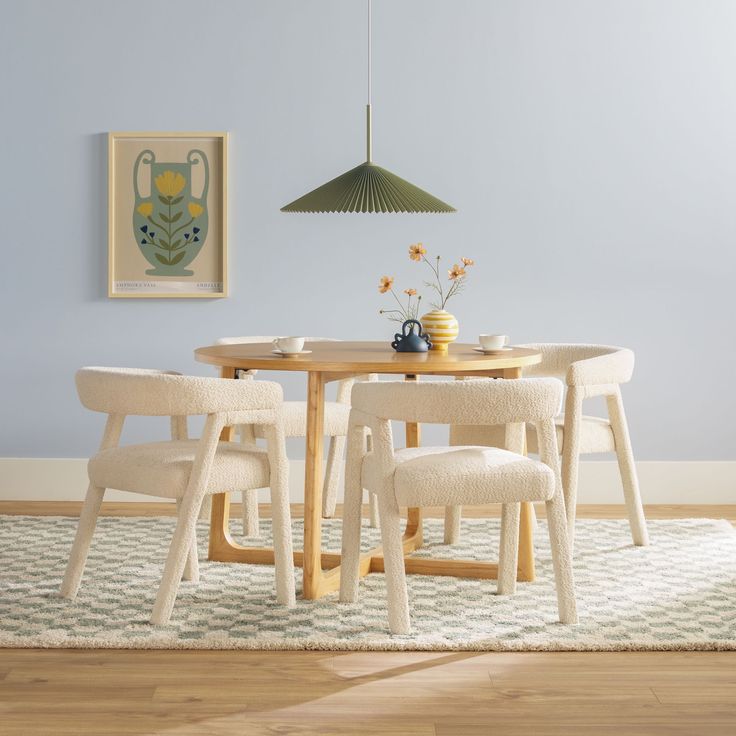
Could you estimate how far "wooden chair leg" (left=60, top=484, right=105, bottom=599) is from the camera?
318cm

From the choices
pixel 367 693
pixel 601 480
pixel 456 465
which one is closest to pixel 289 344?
pixel 456 465

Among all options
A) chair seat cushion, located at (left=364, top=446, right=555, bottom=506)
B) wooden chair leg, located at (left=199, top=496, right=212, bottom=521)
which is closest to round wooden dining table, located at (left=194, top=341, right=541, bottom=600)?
chair seat cushion, located at (left=364, top=446, right=555, bottom=506)

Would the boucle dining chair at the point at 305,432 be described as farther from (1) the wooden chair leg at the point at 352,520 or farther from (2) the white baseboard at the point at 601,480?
(1) the wooden chair leg at the point at 352,520

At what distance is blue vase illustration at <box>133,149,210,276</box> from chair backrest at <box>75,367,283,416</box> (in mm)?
1731

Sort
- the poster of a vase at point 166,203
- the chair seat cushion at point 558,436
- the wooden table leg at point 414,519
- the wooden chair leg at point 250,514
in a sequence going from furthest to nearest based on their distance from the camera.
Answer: the poster of a vase at point 166,203 → the wooden chair leg at point 250,514 → the wooden table leg at point 414,519 → the chair seat cushion at point 558,436

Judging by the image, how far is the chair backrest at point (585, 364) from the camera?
3691 millimetres

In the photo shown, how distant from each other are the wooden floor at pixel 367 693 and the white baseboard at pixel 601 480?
2.08 m

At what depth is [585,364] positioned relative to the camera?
3709 millimetres

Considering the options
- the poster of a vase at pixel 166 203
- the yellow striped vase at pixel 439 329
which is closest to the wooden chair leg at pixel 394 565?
the yellow striped vase at pixel 439 329

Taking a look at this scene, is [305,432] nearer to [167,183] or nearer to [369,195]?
[369,195]

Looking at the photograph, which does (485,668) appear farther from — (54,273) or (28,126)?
(28,126)

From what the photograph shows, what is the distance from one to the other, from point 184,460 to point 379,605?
69 cm

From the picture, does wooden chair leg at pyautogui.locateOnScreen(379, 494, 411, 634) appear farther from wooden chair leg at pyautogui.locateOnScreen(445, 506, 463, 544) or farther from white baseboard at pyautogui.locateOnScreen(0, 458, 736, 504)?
white baseboard at pyautogui.locateOnScreen(0, 458, 736, 504)

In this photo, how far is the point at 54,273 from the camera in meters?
4.87
